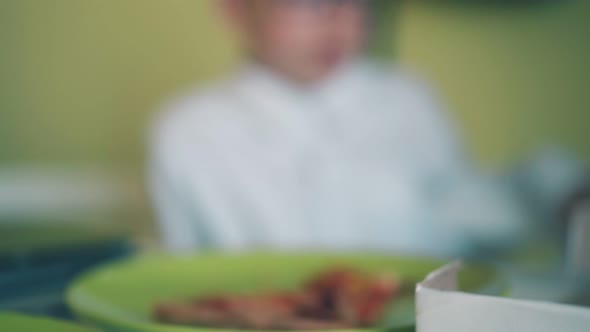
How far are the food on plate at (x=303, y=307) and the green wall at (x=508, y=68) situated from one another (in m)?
0.95

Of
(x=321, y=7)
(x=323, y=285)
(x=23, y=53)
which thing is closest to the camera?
(x=323, y=285)

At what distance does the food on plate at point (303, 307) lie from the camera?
41 centimetres

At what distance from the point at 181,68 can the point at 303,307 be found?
101 cm

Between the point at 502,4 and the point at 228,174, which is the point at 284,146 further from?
the point at 502,4

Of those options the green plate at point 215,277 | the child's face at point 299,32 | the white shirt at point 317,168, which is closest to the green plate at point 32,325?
the green plate at point 215,277

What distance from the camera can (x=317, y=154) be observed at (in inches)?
55.1

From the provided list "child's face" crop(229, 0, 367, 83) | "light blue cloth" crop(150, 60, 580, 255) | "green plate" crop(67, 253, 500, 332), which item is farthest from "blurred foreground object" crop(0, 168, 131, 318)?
"child's face" crop(229, 0, 367, 83)

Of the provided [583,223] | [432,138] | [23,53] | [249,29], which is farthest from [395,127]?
[583,223]

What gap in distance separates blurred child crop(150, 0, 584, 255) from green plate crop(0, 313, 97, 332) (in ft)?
3.15

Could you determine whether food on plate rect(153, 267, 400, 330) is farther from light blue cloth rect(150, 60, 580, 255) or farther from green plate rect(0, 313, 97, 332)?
light blue cloth rect(150, 60, 580, 255)

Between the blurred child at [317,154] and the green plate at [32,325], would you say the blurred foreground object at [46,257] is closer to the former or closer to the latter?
the green plate at [32,325]

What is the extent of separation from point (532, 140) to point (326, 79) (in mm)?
395

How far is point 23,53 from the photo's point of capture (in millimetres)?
1293

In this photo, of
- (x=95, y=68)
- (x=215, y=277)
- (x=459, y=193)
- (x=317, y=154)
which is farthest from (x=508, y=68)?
(x=215, y=277)
